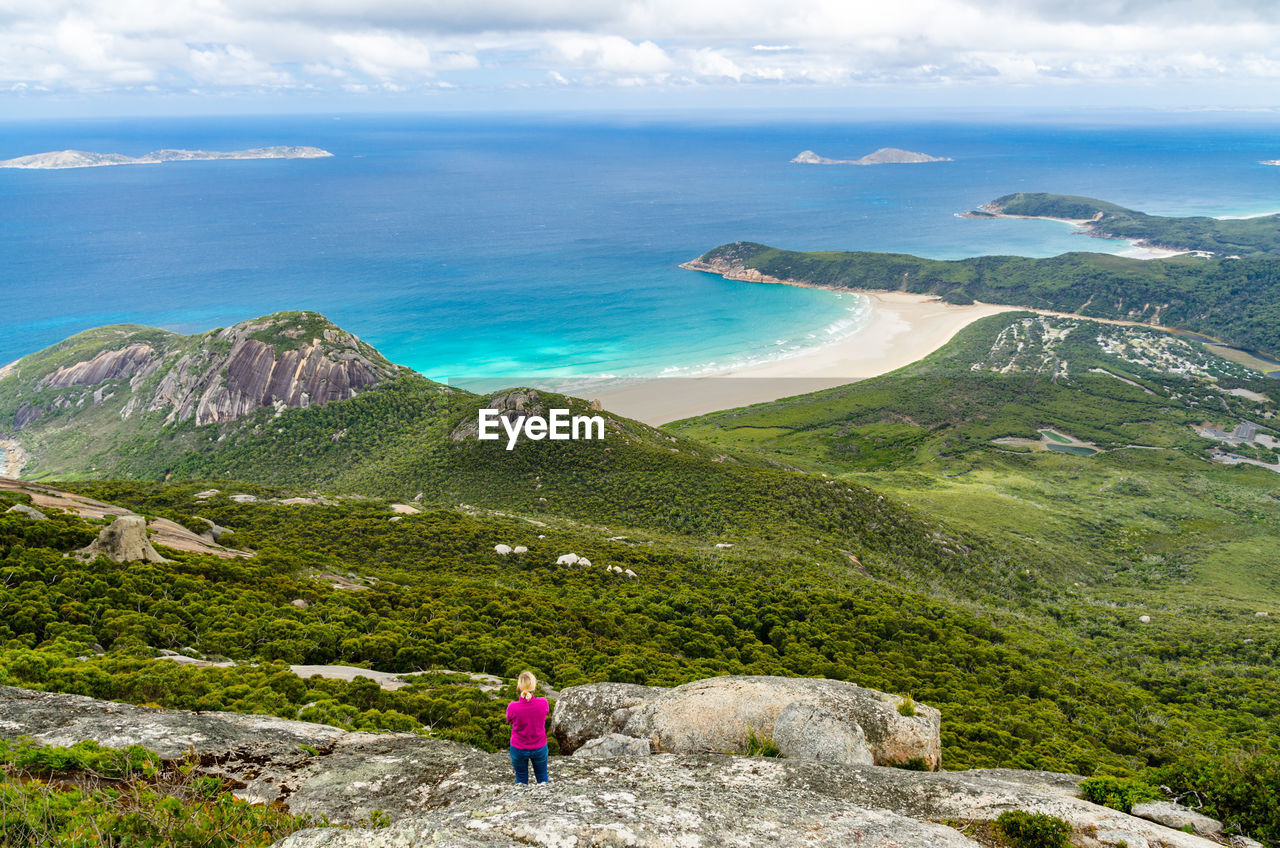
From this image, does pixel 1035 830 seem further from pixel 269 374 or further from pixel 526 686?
pixel 269 374

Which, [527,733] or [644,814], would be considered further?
[527,733]

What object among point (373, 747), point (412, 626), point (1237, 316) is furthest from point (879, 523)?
point (1237, 316)

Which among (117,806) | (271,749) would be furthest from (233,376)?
(117,806)

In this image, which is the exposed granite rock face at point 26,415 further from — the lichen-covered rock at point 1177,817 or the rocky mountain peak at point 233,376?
the lichen-covered rock at point 1177,817

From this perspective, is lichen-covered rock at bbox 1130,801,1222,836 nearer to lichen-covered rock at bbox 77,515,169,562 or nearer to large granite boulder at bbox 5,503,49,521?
lichen-covered rock at bbox 77,515,169,562

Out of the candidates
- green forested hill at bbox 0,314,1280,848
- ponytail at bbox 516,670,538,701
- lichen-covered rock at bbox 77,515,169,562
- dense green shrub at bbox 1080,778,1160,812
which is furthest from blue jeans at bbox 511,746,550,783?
lichen-covered rock at bbox 77,515,169,562
